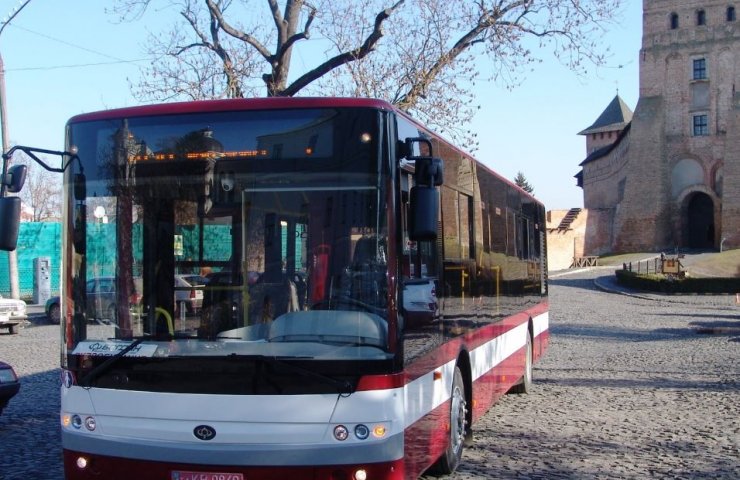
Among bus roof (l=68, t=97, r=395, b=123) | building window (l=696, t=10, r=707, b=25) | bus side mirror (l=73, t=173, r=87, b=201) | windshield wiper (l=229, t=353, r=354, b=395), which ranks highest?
building window (l=696, t=10, r=707, b=25)

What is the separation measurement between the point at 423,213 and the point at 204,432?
1788 millimetres

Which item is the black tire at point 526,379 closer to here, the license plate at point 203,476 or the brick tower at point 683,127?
the license plate at point 203,476

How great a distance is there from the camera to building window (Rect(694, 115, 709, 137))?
228ft

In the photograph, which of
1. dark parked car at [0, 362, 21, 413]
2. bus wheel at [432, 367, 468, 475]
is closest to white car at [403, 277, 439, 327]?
bus wheel at [432, 367, 468, 475]

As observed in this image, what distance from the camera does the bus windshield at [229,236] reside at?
520cm

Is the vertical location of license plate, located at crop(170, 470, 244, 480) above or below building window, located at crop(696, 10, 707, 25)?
below

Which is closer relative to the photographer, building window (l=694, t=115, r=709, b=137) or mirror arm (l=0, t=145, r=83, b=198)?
mirror arm (l=0, t=145, r=83, b=198)

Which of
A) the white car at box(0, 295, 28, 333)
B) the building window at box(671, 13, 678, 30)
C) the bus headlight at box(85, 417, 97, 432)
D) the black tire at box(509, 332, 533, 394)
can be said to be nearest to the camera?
the bus headlight at box(85, 417, 97, 432)

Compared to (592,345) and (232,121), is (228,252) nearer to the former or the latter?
(232,121)

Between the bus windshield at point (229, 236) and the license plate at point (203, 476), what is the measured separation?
680 millimetres

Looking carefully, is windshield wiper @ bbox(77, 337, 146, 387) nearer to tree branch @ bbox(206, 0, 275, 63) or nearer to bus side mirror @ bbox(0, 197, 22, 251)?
bus side mirror @ bbox(0, 197, 22, 251)

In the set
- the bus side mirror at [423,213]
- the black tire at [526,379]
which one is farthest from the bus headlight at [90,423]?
the black tire at [526,379]

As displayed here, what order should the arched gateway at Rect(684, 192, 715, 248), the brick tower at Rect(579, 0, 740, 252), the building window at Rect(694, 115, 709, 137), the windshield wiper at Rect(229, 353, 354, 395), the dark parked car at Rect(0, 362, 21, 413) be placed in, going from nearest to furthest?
the windshield wiper at Rect(229, 353, 354, 395) < the dark parked car at Rect(0, 362, 21, 413) < the brick tower at Rect(579, 0, 740, 252) < the building window at Rect(694, 115, 709, 137) < the arched gateway at Rect(684, 192, 715, 248)

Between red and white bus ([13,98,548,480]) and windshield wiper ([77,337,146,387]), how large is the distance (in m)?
0.02
